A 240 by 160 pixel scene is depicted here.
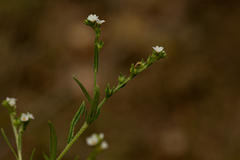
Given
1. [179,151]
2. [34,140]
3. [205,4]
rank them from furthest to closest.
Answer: [205,4] → [179,151] → [34,140]

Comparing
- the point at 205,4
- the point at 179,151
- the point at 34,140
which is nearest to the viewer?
the point at 34,140

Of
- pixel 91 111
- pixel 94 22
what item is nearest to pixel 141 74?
pixel 94 22

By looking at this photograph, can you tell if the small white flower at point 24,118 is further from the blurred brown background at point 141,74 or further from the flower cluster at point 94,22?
the blurred brown background at point 141,74

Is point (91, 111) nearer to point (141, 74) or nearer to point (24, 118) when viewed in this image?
point (24, 118)

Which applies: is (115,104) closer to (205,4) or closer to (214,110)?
(214,110)

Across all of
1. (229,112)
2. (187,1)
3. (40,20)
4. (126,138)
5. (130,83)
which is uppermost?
(40,20)

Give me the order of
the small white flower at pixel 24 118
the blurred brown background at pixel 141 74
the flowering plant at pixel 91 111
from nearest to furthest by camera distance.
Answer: the flowering plant at pixel 91 111, the small white flower at pixel 24 118, the blurred brown background at pixel 141 74

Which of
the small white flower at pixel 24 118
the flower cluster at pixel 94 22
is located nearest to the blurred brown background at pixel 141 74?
the small white flower at pixel 24 118

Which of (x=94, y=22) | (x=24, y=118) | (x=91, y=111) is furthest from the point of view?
(x=94, y=22)

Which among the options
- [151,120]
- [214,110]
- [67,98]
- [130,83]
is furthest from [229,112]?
[67,98]
